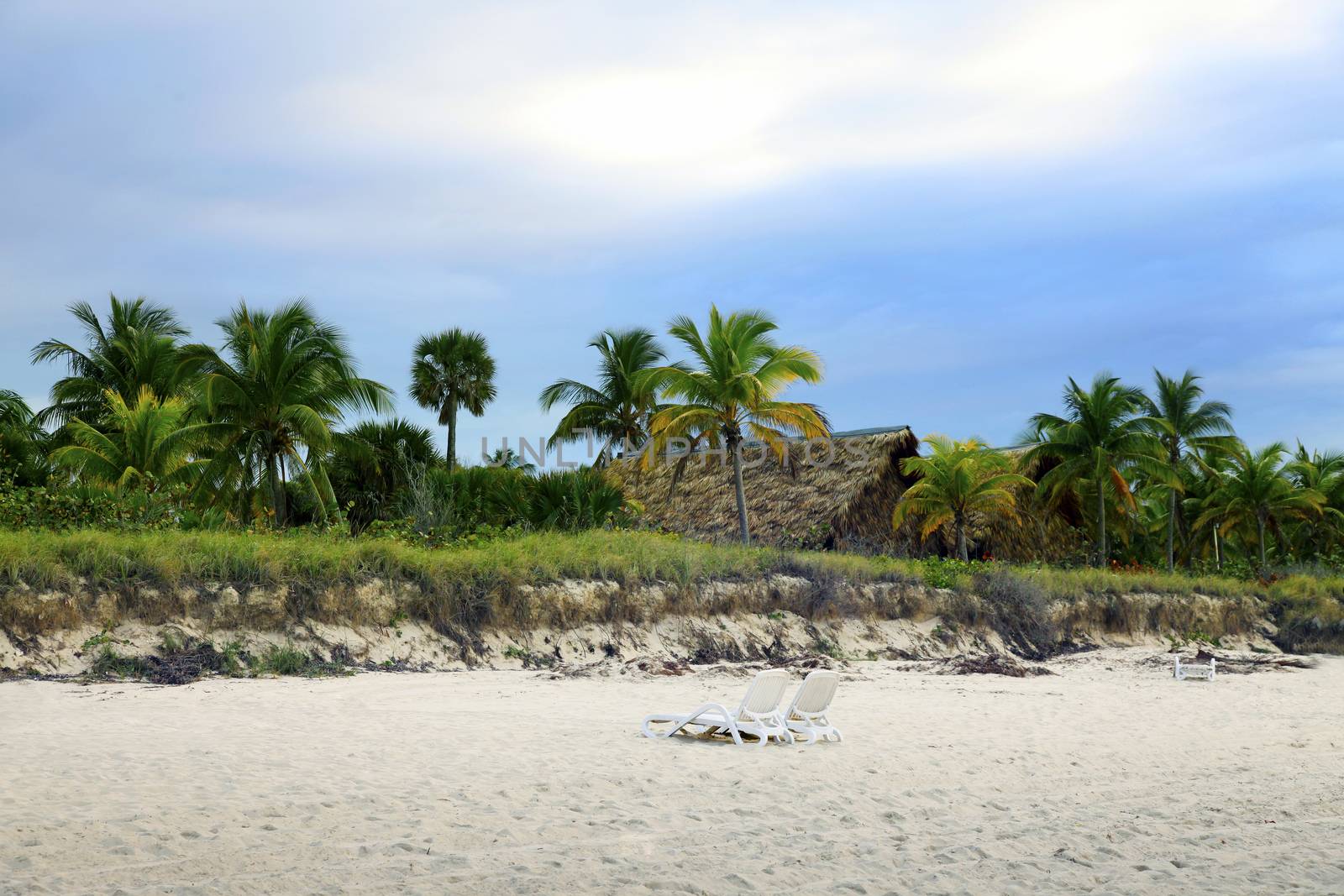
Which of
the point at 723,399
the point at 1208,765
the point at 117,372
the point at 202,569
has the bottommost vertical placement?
the point at 1208,765

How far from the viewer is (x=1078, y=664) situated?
725 inches

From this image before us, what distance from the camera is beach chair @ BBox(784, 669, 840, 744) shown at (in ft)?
29.5

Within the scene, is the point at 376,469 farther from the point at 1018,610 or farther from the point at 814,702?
the point at 814,702

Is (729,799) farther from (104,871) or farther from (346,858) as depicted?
(104,871)

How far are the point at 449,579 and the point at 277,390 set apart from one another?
350 inches

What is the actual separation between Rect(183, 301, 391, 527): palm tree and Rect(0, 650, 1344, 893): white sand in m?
11.4

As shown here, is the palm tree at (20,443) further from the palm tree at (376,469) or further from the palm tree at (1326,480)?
the palm tree at (1326,480)

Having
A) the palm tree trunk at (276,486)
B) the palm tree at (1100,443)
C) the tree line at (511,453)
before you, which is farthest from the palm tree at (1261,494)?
the palm tree trunk at (276,486)

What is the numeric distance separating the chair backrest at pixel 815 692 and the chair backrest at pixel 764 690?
18cm

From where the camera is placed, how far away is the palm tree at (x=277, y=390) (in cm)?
2159

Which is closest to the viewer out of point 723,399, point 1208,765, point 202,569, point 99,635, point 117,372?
point 1208,765

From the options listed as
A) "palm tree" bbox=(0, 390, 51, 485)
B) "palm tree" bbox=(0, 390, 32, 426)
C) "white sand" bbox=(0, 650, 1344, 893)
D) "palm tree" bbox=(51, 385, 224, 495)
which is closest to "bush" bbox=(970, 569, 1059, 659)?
"white sand" bbox=(0, 650, 1344, 893)

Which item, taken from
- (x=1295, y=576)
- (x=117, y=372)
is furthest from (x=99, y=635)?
(x=1295, y=576)

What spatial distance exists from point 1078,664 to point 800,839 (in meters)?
14.1
